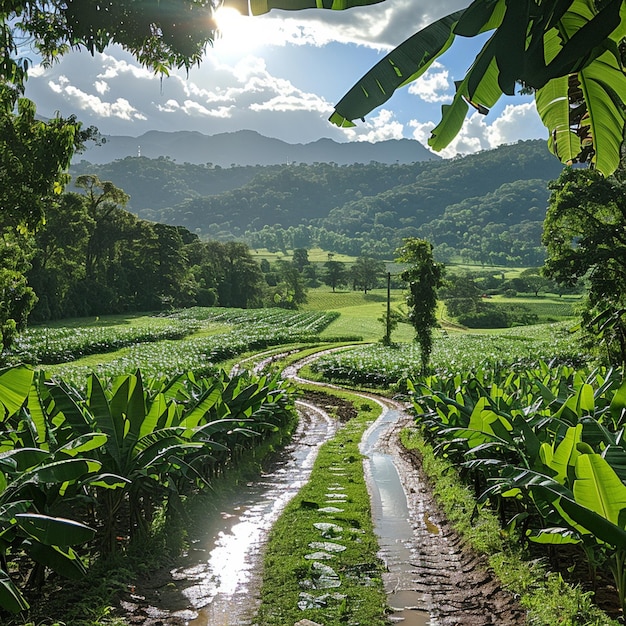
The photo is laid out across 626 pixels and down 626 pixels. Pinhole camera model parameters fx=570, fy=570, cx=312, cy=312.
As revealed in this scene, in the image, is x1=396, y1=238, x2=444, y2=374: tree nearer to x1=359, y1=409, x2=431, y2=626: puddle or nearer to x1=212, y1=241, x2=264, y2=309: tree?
x1=359, y1=409, x2=431, y2=626: puddle

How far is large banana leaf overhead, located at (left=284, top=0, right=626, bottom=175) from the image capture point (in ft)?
6.57

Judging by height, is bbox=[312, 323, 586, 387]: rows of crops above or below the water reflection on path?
below

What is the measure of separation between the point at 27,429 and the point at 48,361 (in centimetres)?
2742

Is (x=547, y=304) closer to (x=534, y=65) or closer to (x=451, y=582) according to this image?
(x=451, y=582)

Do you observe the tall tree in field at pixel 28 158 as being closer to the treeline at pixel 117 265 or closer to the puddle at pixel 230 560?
the puddle at pixel 230 560

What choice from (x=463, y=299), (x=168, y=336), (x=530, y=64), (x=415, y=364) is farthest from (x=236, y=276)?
(x=530, y=64)

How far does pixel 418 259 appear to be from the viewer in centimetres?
2242

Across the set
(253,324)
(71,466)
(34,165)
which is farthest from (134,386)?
(253,324)

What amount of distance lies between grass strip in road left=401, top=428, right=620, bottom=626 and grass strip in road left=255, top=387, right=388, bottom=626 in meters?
1.05

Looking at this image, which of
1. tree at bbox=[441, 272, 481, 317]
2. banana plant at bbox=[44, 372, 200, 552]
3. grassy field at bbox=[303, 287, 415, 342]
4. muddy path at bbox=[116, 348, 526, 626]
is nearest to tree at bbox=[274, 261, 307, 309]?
grassy field at bbox=[303, 287, 415, 342]

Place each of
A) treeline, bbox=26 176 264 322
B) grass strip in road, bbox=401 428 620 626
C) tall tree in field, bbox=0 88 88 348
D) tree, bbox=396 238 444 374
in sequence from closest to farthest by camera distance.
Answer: grass strip in road, bbox=401 428 620 626 → tall tree in field, bbox=0 88 88 348 → tree, bbox=396 238 444 374 → treeline, bbox=26 176 264 322

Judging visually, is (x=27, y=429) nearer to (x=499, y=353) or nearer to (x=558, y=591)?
(x=558, y=591)

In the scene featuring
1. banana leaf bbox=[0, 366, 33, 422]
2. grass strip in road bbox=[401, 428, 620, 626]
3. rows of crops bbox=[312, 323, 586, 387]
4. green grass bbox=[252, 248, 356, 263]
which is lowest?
rows of crops bbox=[312, 323, 586, 387]

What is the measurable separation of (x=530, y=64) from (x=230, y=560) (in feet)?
17.2
